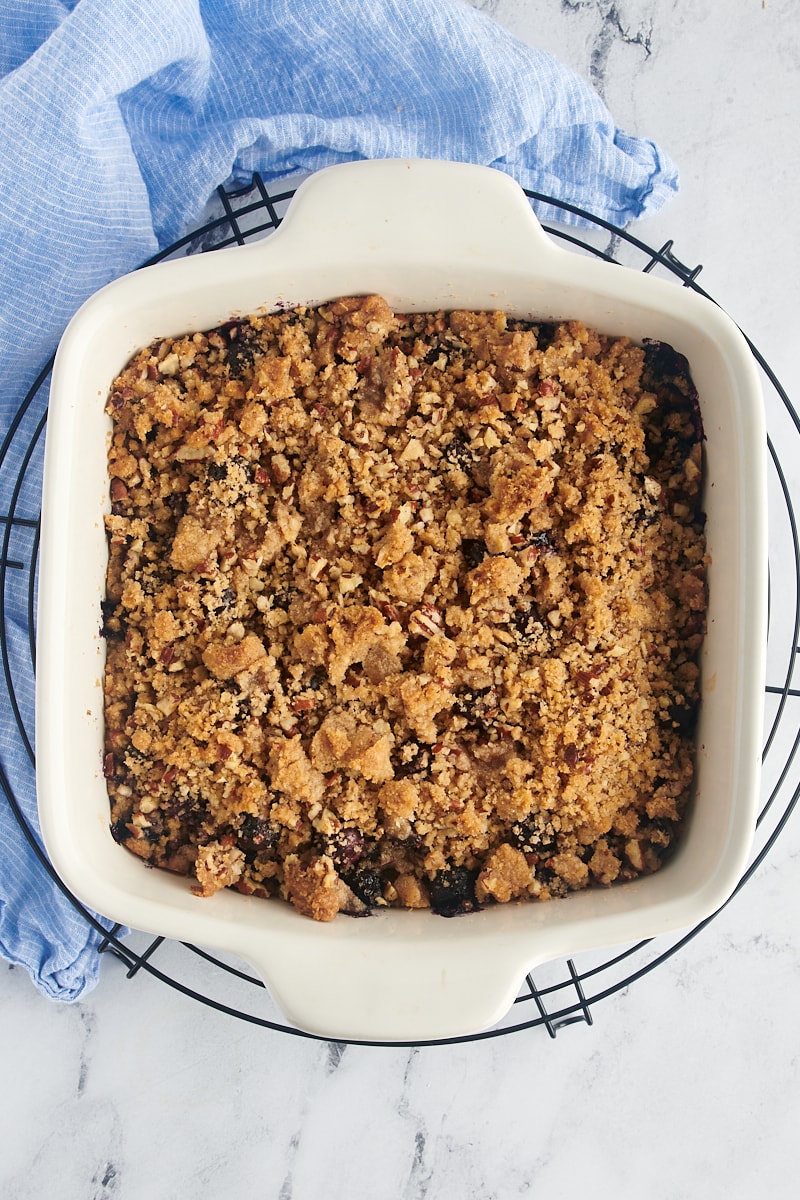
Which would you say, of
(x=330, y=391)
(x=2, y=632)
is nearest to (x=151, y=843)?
(x=2, y=632)

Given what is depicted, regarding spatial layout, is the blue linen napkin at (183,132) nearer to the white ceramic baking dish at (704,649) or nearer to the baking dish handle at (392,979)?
the white ceramic baking dish at (704,649)

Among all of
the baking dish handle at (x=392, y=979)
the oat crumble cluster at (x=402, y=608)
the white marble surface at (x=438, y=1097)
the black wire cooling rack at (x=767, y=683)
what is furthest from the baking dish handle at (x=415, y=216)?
the baking dish handle at (x=392, y=979)

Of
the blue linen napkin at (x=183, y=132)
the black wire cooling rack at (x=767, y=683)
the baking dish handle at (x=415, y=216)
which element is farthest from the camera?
the black wire cooling rack at (x=767, y=683)

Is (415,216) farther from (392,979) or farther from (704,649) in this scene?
(392,979)

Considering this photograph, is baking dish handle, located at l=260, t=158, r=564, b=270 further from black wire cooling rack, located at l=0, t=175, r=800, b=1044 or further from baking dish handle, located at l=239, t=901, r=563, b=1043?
baking dish handle, located at l=239, t=901, r=563, b=1043

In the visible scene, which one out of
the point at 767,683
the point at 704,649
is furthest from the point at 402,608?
the point at 767,683

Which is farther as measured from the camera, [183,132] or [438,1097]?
[438,1097]

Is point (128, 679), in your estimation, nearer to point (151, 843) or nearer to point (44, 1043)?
point (151, 843)
